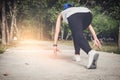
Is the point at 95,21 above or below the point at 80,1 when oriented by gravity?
below

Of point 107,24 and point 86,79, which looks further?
point 107,24

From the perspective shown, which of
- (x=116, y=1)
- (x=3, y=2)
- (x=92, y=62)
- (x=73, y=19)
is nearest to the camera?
(x=92, y=62)

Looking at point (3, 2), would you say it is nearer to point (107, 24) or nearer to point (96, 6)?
point (96, 6)

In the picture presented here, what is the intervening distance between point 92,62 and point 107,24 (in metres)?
48.9

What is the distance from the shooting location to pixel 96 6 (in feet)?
164

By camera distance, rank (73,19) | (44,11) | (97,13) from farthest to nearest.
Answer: (44,11) → (97,13) → (73,19)

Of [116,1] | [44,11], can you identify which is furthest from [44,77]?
[44,11]

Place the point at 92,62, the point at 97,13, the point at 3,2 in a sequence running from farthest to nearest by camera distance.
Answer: the point at 97,13
the point at 3,2
the point at 92,62

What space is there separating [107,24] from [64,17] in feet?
157

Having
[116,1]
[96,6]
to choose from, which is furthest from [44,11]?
[116,1]

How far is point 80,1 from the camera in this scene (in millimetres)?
53250

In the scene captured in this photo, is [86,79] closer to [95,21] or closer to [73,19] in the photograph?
[73,19]

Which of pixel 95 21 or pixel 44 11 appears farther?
pixel 44 11

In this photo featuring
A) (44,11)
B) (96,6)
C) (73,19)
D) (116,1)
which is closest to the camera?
(73,19)
